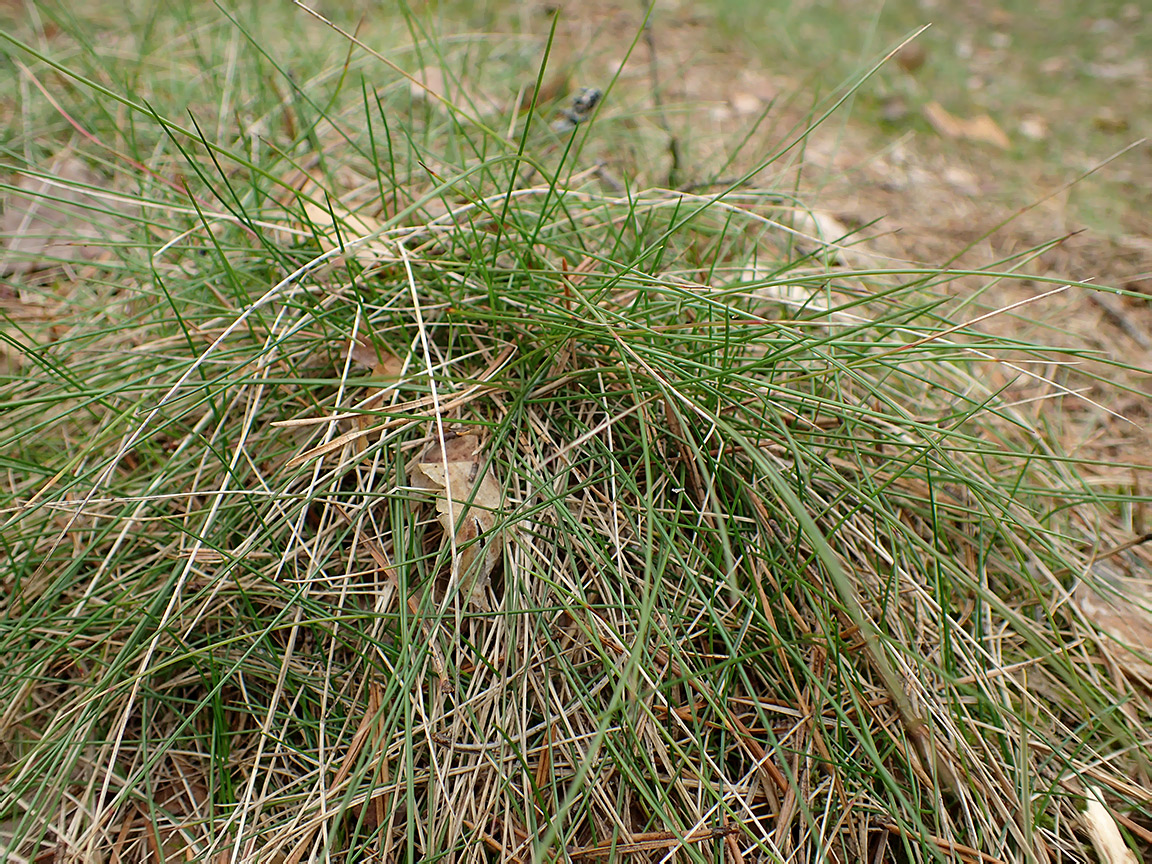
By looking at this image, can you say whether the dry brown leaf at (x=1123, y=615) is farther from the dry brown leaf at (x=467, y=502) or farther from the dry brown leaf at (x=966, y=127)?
the dry brown leaf at (x=966, y=127)

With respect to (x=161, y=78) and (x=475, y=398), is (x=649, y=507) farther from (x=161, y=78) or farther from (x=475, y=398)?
(x=161, y=78)

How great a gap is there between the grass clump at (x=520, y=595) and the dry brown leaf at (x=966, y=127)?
168cm

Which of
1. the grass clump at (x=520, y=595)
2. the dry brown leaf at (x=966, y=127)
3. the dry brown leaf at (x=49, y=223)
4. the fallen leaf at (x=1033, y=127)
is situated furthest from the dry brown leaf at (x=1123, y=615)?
the dry brown leaf at (x=49, y=223)

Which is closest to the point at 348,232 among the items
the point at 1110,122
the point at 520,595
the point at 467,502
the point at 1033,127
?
the point at 467,502

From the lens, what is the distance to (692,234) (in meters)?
1.71

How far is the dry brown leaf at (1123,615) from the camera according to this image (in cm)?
128

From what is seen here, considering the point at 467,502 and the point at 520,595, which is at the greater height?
the point at 467,502

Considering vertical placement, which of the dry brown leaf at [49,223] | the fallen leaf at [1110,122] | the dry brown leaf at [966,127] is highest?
the fallen leaf at [1110,122]

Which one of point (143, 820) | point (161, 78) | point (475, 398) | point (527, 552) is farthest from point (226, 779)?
point (161, 78)

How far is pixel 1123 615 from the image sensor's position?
134cm

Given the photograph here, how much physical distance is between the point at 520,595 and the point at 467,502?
0.17m

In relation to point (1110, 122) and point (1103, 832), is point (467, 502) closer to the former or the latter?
point (1103, 832)

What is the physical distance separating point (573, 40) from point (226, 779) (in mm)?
2747

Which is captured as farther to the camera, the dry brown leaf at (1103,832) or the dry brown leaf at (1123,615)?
the dry brown leaf at (1123,615)
